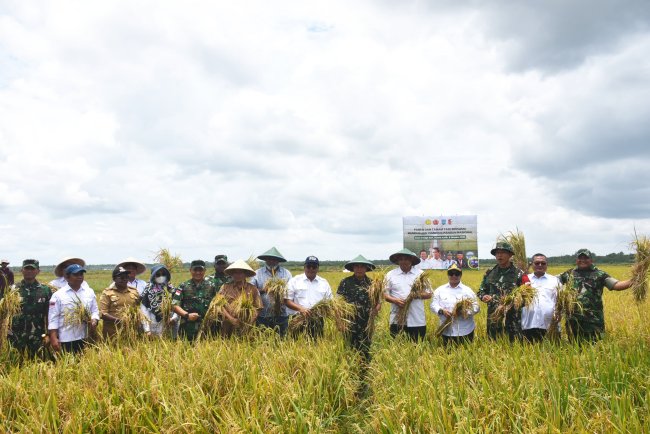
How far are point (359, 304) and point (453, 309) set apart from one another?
1212mm

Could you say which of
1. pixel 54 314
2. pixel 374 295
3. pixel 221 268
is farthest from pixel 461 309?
pixel 54 314

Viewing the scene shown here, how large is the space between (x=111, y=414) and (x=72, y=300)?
7.84 ft

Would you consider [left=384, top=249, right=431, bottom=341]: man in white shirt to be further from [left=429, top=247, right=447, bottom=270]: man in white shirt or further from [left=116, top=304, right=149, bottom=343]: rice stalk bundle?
[left=429, top=247, right=447, bottom=270]: man in white shirt

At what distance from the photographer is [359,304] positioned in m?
6.12

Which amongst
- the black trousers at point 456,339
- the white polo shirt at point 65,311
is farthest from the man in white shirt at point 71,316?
the black trousers at point 456,339

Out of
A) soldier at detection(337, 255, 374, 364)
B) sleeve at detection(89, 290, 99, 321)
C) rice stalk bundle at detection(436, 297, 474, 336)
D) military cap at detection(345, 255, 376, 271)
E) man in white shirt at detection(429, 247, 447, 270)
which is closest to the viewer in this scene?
sleeve at detection(89, 290, 99, 321)

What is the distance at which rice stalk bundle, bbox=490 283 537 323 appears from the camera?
17.9 feet

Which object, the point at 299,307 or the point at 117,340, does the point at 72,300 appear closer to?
the point at 117,340

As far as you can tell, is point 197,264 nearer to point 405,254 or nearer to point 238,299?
point 238,299

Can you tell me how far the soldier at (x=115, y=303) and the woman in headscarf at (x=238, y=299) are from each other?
112cm

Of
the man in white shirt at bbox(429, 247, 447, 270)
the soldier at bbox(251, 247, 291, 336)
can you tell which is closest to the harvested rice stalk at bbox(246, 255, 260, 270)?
the soldier at bbox(251, 247, 291, 336)

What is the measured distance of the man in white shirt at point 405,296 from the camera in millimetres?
6113

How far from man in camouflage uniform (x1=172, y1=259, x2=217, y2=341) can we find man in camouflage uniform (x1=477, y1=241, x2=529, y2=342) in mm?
3561

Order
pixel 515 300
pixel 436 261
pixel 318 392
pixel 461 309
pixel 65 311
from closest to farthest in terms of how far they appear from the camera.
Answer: pixel 318 392 < pixel 65 311 < pixel 515 300 < pixel 461 309 < pixel 436 261
